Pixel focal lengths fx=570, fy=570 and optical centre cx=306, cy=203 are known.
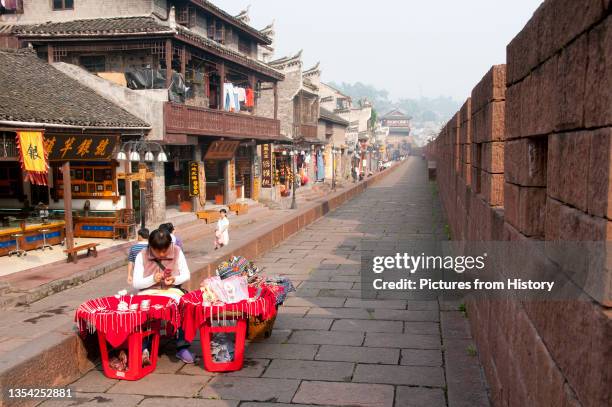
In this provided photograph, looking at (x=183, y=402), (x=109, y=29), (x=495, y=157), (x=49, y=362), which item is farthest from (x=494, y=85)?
(x=109, y=29)

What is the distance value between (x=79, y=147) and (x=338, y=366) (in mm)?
12245

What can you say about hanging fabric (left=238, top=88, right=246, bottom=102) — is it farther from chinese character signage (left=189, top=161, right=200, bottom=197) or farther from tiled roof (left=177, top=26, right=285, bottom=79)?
chinese character signage (left=189, top=161, right=200, bottom=197)

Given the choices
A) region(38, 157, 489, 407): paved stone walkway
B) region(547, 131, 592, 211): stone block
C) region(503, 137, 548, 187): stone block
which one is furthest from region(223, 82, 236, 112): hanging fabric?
region(547, 131, 592, 211): stone block

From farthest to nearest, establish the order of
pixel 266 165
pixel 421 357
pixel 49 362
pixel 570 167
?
pixel 266 165 → pixel 421 357 → pixel 49 362 → pixel 570 167

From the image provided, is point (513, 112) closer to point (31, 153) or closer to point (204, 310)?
point (204, 310)

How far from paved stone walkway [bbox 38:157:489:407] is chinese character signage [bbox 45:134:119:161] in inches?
345

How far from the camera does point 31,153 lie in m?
12.8

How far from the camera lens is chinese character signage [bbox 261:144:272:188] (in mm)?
28844

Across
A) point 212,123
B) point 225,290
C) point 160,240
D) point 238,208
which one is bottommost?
point 238,208

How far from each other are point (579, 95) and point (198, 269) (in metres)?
6.74

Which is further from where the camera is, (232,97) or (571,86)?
(232,97)

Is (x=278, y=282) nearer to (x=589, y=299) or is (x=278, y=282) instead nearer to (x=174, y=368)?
(x=174, y=368)

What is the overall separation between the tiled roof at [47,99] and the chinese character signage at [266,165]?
11.0 metres

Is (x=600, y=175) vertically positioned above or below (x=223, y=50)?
below
